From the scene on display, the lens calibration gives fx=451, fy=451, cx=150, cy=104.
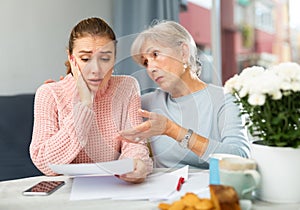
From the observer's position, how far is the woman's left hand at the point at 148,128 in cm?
124

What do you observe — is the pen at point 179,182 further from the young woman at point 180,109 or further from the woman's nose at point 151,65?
the woman's nose at point 151,65

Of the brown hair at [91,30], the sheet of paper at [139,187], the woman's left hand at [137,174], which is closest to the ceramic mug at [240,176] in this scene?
the sheet of paper at [139,187]

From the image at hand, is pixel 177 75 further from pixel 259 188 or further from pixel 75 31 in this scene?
pixel 259 188

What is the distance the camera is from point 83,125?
1276mm

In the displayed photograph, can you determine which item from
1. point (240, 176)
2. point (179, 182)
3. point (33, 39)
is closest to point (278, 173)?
point (240, 176)

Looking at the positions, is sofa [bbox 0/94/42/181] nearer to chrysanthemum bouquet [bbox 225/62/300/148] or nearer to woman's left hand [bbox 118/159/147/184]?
woman's left hand [bbox 118/159/147/184]

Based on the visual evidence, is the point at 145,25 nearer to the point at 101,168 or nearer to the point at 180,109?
the point at 180,109

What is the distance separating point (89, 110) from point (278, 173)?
57cm

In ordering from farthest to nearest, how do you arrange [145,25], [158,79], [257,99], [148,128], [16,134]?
[16,134]
[145,25]
[158,79]
[148,128]
[257,99]

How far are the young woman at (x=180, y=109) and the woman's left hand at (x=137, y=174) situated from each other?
102 mm

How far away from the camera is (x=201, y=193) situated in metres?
1.06

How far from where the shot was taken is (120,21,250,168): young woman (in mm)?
1288

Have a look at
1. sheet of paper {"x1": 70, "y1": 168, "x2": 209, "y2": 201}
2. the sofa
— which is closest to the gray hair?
sheet of paper {"x1": 70, "y1": 168, "x2": 209, "y2": 201}

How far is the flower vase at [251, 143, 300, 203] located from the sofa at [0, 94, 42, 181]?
1.30m
